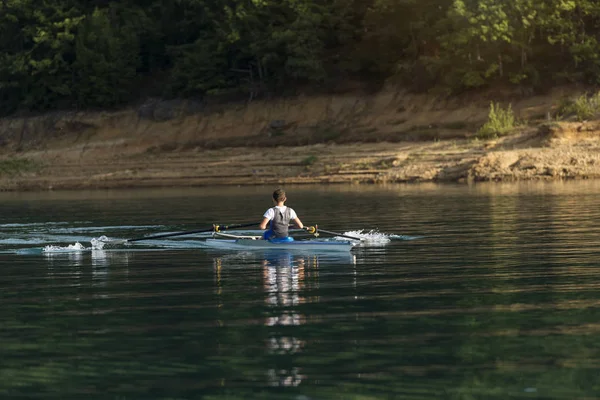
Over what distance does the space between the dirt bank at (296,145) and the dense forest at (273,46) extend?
1652 millimetres

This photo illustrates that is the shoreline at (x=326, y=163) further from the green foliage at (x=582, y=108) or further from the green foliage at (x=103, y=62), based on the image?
the green foliage at (x=103, y=62)

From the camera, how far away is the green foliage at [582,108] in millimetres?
50688

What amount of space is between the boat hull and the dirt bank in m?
25.1

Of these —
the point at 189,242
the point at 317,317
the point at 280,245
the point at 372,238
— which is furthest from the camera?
the point at 189,242

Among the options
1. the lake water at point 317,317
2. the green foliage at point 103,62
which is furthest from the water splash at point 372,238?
the green foliage at point 103,62

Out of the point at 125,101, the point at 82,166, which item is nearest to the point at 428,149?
the point at 82,166

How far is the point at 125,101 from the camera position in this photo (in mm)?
70875

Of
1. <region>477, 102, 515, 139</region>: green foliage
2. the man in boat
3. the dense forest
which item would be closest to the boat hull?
the man in boat

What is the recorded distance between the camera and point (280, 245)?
22859mm

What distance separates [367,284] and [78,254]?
908 cm

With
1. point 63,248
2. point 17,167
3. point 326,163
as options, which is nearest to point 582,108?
point 326,163

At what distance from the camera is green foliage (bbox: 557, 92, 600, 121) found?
50688 mm

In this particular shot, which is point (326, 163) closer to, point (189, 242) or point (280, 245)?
point (189, 242)

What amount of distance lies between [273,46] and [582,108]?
763 inches
